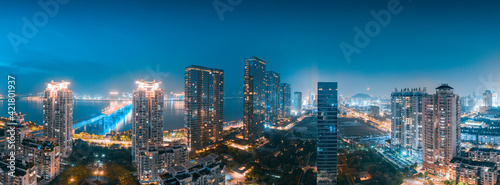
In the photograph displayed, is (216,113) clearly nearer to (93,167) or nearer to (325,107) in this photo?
(93,167)

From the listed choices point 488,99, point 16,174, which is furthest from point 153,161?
point 488,99

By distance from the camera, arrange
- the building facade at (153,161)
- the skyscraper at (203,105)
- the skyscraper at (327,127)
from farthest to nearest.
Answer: the skyscraper at (203,105), the building facade at (153,161), the skyscraper at (327,127)

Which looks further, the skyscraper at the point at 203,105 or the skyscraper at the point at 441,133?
the skyscraper at the point at 203,105

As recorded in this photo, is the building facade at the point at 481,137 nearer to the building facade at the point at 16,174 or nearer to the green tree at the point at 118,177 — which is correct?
the green tree at the point at 118,177

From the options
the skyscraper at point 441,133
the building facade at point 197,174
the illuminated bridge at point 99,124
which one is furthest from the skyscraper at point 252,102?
the illuminated bridge at point 99,124

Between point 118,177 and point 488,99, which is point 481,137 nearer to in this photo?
point 118,177
